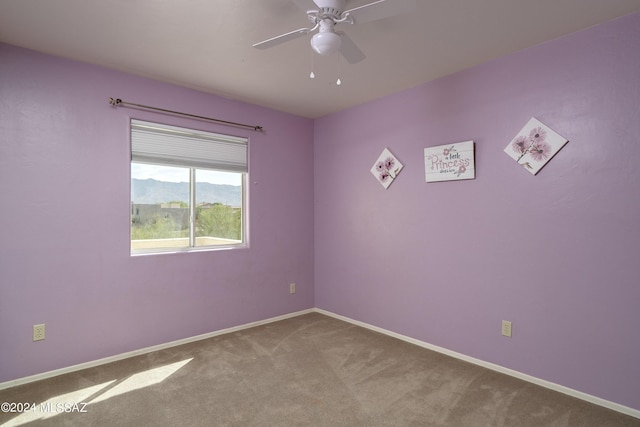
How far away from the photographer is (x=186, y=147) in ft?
11.1

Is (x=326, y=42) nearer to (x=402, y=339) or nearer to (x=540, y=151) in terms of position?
(x=540, y=151)

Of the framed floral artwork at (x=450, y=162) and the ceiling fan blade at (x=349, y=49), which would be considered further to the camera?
the framed floral artwork at (x=450, y=162)

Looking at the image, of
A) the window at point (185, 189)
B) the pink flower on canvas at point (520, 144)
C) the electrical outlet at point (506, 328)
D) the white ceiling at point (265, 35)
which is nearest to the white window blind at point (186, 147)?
the window at point (185, 189)

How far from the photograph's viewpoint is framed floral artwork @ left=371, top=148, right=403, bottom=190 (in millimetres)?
3488

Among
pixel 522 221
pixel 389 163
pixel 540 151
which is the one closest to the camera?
pixel 540 151

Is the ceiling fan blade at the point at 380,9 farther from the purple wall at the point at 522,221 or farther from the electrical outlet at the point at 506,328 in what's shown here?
the electrical outlet at the point at 506,328

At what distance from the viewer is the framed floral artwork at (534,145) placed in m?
2.45

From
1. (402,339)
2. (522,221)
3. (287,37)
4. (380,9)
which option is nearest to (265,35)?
(287,37)

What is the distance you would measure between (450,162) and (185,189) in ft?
8.39

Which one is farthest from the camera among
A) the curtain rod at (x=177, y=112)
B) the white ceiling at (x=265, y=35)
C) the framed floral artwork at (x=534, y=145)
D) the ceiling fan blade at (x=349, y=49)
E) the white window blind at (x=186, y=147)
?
the white window blind at (x=186, y=147)

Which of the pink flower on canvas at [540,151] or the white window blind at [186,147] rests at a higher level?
the white window blind at [186,147]

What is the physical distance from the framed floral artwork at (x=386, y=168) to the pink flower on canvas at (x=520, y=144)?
1.06 metres

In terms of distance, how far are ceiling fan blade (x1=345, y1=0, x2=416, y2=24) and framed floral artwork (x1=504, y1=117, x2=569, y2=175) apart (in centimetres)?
152

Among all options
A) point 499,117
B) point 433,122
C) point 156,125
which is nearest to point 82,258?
point 156,125
